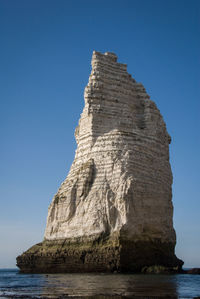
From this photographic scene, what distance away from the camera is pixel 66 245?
27625 mm

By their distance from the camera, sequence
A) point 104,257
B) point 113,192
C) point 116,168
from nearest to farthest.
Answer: point 104,257, point 113,192, point 116,168

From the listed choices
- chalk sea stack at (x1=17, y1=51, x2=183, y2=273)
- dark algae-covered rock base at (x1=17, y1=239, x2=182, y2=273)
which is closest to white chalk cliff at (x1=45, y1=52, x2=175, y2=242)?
chalk sea stack at (x1=17, y1=51, x2=183, y2=273)

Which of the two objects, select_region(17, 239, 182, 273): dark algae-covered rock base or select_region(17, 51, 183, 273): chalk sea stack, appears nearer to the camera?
select_region(17, 239, 182, 273): dark algae-covered rock base

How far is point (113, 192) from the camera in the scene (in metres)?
27.3

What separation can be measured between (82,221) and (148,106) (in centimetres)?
1109

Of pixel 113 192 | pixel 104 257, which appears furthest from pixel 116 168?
pixel 104 257

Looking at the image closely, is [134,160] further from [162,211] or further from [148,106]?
[148,106]

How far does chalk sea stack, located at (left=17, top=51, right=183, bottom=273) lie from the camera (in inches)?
996

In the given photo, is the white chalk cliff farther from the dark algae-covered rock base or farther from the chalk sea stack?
the dark algae-covered rock base

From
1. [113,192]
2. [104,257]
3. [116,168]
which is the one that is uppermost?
[116,168]

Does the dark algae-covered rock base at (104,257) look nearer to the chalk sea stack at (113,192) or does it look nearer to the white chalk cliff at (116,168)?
the chalk sea stack at (113,192)

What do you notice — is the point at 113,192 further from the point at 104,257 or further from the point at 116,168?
the point at 104,257

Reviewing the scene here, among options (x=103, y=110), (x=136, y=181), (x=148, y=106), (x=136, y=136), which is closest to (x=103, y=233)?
(x=136, y=181)

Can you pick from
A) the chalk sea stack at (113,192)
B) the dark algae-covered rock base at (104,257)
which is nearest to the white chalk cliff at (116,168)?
the chalk sea stack at (113,192)
